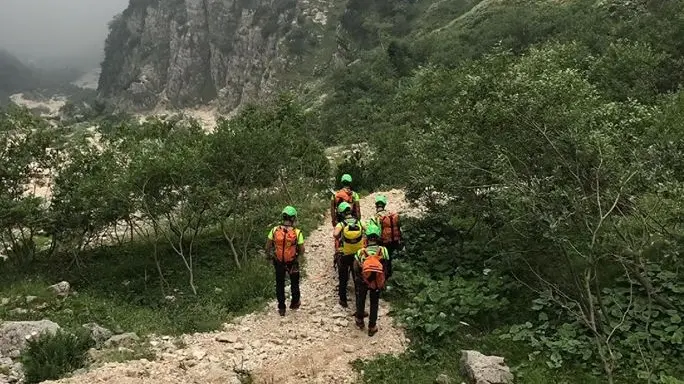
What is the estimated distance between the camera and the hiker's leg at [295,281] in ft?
41.4

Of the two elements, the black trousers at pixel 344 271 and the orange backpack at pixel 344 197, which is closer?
the black trousers at pixel 344 271

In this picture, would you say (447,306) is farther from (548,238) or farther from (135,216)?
(135,216)

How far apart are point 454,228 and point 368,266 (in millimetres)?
7251

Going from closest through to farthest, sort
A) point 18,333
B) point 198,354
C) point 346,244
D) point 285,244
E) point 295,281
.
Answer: point 198,354 < point 18,333 < point 285,244 < point 346,244 < point 295,281

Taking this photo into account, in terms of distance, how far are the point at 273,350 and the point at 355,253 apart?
275 cm

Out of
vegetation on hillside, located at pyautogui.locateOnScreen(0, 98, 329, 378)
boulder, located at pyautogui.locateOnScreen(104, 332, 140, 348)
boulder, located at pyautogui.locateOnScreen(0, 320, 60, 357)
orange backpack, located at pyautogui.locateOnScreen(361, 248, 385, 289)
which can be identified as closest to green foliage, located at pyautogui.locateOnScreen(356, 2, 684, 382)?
orange backpack, located at pyautogui.locateOnScreen(361, 248, 385, 289)

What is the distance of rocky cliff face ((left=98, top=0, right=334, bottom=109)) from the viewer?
126 meters

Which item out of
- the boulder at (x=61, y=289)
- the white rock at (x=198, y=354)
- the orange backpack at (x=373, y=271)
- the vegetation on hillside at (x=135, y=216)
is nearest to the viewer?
the white rock at (x=198, y=354)

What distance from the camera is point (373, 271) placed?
11.4m

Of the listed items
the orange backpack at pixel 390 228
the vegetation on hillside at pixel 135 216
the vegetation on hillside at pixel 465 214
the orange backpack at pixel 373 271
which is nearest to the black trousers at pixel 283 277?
the vegetation on hillside at pixel 135 216

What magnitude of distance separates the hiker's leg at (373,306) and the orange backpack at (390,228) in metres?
2.48

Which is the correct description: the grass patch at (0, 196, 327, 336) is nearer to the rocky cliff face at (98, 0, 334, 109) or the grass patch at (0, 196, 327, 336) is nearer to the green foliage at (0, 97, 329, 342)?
the green foliage at (0, 97, 329, 342)

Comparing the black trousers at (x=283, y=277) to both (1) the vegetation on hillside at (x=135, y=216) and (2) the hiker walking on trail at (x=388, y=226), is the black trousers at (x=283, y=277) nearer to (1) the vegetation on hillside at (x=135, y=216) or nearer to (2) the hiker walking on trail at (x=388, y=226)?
(1) the vegetation on hillside at (x=135, y=216)

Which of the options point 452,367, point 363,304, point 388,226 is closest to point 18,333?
point 363,304
